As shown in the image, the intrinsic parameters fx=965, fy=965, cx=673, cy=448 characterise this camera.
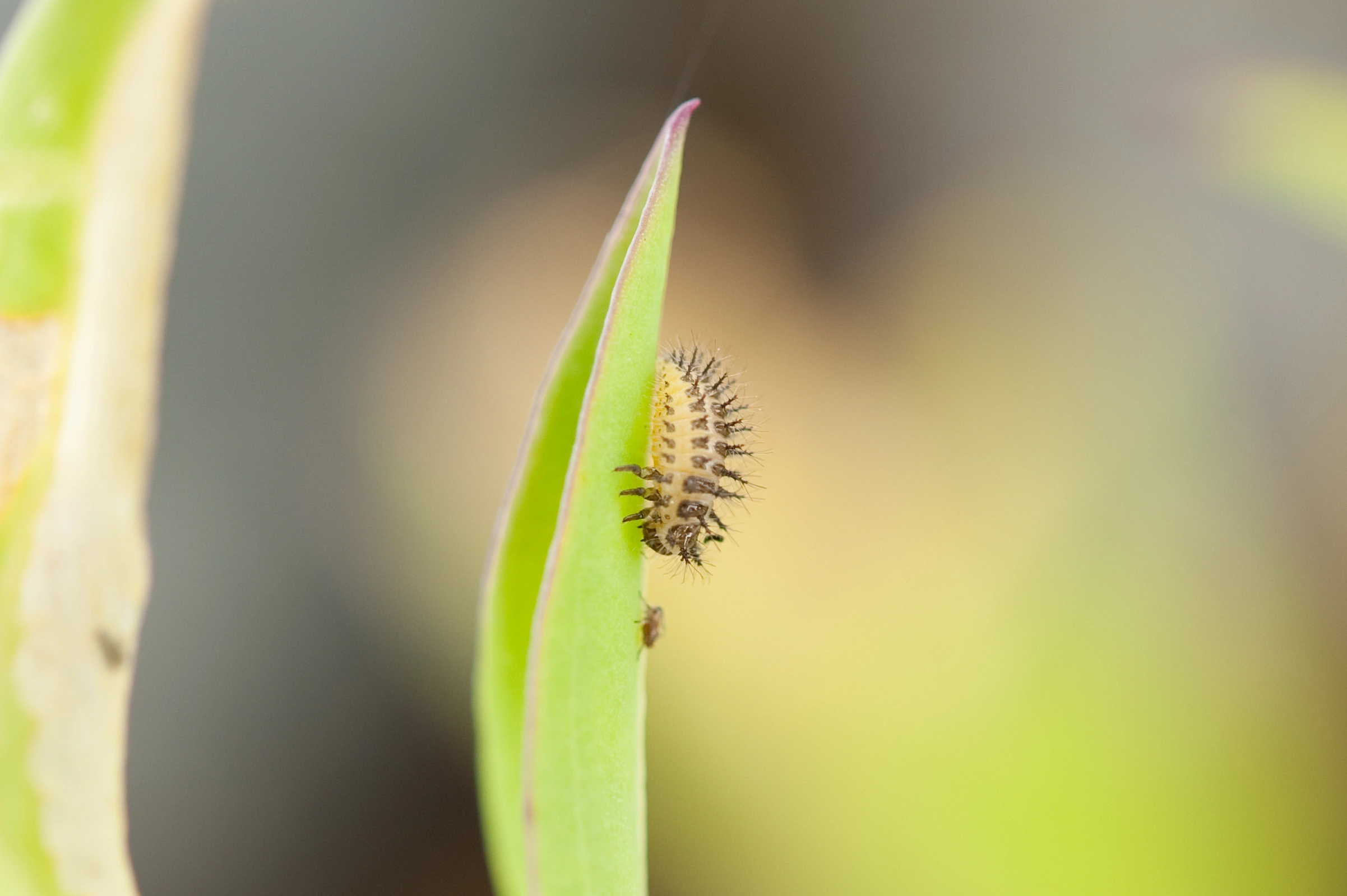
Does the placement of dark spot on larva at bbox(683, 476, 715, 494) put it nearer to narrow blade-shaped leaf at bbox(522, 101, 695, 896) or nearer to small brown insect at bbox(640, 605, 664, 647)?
small brown insect at bbox(640, 605, 664, 647)

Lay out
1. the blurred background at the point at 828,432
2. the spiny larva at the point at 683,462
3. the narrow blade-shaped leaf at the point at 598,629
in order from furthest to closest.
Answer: the blurred background at the point at 828,432 → the spiny larva at the point at 683,462 → the narrow blade-shaped leaf at the point at 598,629

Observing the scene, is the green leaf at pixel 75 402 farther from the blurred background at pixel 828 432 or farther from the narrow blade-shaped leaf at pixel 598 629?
the blurred background at pixel 828 432

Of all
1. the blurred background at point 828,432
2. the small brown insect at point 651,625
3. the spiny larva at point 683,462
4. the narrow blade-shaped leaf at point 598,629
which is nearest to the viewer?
the narrow blade-shaped leaf at point 598,629

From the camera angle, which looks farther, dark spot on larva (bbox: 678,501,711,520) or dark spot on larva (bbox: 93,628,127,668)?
dark spot on larva (bbox: 678,501,711,520)

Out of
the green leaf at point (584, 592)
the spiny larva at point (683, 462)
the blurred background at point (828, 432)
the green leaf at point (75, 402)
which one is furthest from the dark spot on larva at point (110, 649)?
the blurred background at point (828, 432)

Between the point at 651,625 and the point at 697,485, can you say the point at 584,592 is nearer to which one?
the point at 651,625

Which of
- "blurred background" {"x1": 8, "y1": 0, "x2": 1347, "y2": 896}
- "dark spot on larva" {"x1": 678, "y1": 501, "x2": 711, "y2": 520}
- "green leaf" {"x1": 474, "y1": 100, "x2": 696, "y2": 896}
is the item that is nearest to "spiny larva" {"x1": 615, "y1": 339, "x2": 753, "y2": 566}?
"dark spot on larva" {"x1": 678, "y1": 501, "x2": 711, "y2": 520}

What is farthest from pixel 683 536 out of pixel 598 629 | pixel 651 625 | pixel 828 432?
pixel 828 432
